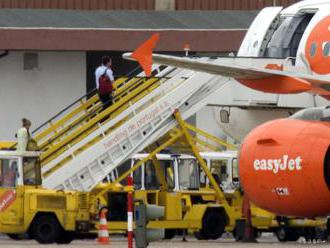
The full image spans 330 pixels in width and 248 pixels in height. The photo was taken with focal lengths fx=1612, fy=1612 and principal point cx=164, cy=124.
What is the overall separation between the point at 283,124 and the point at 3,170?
48.0 ft

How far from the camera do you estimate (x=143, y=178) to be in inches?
1487

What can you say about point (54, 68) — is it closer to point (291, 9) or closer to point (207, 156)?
point (207, 156)

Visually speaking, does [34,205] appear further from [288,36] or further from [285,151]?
[285,151]

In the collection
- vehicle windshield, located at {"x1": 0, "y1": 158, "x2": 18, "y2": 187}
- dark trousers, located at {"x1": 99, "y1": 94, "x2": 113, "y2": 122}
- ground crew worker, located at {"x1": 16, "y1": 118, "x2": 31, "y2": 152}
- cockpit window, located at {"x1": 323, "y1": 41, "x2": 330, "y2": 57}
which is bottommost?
vehicle windshield, located at {"x1": 0, "y1": 158, "x2": 18, "y2": 187}

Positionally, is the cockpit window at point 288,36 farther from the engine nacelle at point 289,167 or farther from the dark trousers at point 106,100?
the engine nacelle at point 289,167

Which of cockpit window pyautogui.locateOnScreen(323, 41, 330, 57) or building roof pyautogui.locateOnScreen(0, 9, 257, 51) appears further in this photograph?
building roof pyautogui.locateOnScreen(0, 9, 257, 51)

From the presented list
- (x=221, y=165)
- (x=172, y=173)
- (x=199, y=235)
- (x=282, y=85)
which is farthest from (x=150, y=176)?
(x=282, y=85)

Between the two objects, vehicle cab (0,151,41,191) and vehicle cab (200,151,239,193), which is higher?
vehicle cab (0,151,41,191)

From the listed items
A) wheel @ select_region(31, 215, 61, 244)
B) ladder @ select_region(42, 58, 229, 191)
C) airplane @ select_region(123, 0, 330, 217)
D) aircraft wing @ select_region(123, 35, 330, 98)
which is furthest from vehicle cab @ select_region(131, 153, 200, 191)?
aircraft wing @ select_region(123, 35, 330, 98)

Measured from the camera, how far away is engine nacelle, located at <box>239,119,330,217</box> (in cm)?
1755

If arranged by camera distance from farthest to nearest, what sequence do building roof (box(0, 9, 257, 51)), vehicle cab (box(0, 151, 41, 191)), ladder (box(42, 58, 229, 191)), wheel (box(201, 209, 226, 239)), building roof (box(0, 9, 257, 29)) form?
building roof (box(0, 9, 257, 29)), building roof (box(0, 9, 257, 51)), wheel (box(201, 209, 226, 239)), ladder (box(42, 58, 229, 191)), vehicle cab (box(0, 151, 41, 191))

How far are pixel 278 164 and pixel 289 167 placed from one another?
0.63 ft

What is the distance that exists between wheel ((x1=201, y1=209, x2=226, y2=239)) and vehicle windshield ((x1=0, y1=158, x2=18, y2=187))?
15.0 feet

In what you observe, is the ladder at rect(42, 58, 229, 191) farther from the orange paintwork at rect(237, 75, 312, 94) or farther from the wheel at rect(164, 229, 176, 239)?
the orange paintwork at rect(237, 75, 312, 94)
